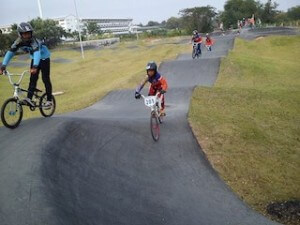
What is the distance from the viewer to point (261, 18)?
112 metres

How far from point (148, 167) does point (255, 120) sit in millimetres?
7391

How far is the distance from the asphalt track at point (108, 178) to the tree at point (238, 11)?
116 m

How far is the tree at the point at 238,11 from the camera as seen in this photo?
120 meters

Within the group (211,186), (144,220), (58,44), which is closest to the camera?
(144,220)

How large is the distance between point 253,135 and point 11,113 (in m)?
9.03

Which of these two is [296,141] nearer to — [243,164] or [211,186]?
[243,164]

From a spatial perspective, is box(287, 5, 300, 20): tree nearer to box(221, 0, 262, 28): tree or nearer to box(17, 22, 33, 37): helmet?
box(221, 0, 262, 28): tree

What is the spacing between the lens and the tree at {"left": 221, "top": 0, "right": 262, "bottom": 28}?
120 meters

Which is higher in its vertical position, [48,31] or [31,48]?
[31,48]

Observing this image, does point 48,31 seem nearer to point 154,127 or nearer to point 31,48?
point 154,127

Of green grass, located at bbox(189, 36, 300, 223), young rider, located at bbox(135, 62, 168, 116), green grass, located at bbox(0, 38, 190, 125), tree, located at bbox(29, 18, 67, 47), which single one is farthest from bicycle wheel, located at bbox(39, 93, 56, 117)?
tree, located at bbox(29, 18, 67, 47)

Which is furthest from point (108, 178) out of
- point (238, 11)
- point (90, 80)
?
point (238, 11)

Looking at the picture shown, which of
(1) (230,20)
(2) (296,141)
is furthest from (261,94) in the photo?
(1) (230,20)

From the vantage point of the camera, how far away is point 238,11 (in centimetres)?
12431
